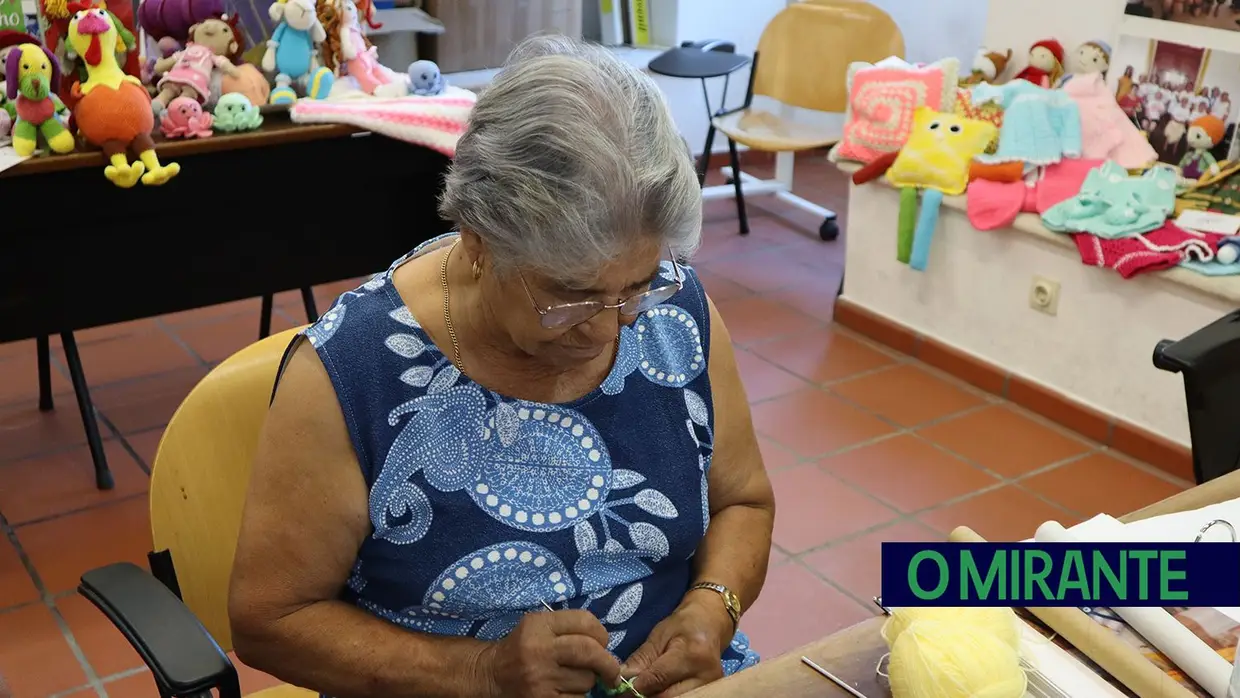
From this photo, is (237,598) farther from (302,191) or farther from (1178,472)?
(1178,472)

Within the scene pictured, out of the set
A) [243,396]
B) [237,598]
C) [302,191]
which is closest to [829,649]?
[237,598]

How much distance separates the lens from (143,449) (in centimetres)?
329

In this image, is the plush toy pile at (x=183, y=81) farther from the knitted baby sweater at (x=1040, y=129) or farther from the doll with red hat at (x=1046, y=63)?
the doll with red hat at (x=1046, y=63)

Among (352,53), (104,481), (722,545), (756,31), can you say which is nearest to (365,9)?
(352,53)

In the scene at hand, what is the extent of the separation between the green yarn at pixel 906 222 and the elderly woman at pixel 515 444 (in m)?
2.38

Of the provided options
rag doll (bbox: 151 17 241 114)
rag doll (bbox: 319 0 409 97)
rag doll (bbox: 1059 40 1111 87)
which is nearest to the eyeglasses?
rag doll (bbox: 151 17 241 114)

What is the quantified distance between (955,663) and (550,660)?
1.47ft

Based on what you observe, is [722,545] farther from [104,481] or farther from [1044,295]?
[1044,295]

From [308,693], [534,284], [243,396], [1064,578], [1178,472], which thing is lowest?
[1178,472]

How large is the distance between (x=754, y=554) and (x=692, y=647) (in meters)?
0.20

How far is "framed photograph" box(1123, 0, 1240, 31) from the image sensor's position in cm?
325

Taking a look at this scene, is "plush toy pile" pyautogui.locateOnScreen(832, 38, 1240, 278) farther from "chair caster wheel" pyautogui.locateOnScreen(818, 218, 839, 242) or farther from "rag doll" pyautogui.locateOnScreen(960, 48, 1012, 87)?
"chair caster wheel" pyautogui.locateOnScreen(818, 218, 839, 242)

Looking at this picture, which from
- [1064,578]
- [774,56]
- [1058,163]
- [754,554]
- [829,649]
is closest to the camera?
[1064,578]

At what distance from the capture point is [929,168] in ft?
12.0
